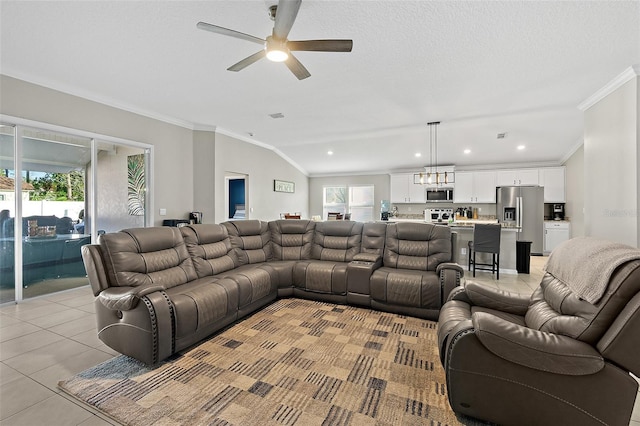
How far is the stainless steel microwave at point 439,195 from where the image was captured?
26.9ft

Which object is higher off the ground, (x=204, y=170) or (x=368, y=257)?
(x=204, y=170)

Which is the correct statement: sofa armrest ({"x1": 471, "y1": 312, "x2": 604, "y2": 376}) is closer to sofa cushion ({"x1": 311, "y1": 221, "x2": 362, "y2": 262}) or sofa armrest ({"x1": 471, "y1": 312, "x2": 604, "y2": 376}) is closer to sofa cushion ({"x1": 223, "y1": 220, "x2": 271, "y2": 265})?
sofa cushion ({"x1": 311, "y1": 221, "x2": 362, "y2": 262})

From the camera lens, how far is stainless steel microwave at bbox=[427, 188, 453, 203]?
322 inches

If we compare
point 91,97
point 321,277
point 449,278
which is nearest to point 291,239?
point 321,277

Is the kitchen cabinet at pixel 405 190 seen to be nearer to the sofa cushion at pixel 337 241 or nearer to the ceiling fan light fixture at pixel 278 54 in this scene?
the sofa cushion at pixel 337 241

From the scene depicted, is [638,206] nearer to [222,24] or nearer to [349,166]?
[222,24]

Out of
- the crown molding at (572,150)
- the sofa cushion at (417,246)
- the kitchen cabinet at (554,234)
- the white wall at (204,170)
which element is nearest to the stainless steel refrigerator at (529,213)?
the kitchen cabinet at (554,234)

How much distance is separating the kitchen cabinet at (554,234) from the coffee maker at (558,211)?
297 mm

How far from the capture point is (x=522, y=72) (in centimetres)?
353

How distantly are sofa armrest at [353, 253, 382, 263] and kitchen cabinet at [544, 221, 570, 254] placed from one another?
19.8ft

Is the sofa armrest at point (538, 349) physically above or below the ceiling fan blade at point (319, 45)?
below

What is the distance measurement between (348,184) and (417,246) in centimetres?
617

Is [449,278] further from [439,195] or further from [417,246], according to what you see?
[439,195]

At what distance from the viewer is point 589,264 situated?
5.32ft
